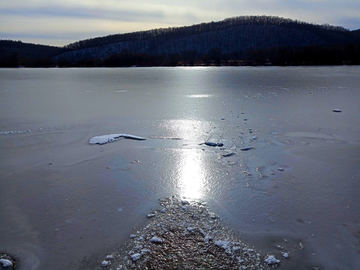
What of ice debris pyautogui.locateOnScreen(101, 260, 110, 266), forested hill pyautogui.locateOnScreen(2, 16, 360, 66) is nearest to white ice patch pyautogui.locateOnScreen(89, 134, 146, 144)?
ice debris pyautogui.locateOnScreen(101, 260, 110, 266)

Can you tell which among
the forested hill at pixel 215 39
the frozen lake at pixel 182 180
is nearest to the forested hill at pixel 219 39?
the forested hill at pixel 215 39

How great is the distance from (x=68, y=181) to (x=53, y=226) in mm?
992

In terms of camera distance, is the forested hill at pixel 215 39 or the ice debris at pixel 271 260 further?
the forested hill at pixel 215 39

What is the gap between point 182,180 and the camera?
11.5 ft

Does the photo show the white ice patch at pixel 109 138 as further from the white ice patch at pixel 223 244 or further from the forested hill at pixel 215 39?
the forested hill at pixel 215 39

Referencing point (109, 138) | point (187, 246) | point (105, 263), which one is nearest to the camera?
point (105, 263)

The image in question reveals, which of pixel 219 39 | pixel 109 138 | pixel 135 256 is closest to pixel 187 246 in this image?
pixel 135 256

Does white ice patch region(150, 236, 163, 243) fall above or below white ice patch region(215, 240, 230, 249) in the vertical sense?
above

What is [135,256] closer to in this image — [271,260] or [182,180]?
[271,260]

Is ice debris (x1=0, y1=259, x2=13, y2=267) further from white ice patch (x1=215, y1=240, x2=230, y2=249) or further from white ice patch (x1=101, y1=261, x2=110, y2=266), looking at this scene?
white ice patch (x1=215, y1=240, x2=230, y2=249)

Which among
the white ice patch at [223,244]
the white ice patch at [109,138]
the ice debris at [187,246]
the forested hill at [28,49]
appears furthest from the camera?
the forested hill at [28,49]

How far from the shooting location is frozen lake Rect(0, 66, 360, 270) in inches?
93.9

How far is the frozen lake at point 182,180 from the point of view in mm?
2385

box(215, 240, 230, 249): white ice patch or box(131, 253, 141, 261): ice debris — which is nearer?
box(131, 253, 141, 261): ice debris
